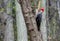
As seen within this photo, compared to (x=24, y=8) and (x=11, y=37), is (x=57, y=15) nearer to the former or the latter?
(x=11, y=37)

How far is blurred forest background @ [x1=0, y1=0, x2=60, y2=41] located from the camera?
2154 millimetres

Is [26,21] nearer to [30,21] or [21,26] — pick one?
[30,21]

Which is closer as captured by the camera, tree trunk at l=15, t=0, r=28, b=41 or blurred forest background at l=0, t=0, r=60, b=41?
blurred forest background at l=0, t=0, r=60, b=41

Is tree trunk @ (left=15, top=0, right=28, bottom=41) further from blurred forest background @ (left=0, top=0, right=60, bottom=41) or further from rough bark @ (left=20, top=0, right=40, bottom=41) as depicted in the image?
rough bark @ (left=20, top=0, right=40, bottom=41)

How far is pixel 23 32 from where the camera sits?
490 cm

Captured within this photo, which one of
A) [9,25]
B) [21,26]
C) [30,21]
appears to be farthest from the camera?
[9,25]

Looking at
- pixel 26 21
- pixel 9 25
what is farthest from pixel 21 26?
pixel 26 21

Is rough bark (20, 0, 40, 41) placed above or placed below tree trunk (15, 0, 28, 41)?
above

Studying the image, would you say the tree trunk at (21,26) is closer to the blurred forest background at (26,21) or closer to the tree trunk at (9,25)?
the blurred forest background at (26,21)

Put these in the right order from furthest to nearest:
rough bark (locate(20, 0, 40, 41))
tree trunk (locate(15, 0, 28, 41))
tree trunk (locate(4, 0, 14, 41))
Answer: tree trunk (locate(4, 0, 14, 41)) → tree trunk (locate(15, 0, 28, 41)) → rough bark (locate(20, 0, 40, 41))

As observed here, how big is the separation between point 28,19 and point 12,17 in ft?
13.7

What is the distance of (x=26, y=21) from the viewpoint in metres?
2.15

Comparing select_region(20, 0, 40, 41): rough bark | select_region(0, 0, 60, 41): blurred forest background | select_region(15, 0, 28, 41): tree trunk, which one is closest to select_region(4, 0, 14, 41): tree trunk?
select_region(0, 0, 60, 41): blurred forest background

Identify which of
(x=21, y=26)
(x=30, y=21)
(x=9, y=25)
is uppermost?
(x=30, y=21)
